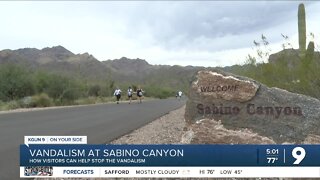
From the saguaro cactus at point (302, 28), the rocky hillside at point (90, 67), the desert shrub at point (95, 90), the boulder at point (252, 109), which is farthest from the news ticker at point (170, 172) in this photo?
the rocky hillside at point (90, 67)

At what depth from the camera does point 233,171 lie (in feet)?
21.1

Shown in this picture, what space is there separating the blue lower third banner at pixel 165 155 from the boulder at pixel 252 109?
1.67m

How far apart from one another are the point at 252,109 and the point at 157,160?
287 centimetres

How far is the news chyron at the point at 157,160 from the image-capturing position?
620cm

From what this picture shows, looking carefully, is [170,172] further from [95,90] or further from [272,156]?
[95,90]

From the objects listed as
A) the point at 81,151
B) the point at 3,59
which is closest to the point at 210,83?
the point at 81,151

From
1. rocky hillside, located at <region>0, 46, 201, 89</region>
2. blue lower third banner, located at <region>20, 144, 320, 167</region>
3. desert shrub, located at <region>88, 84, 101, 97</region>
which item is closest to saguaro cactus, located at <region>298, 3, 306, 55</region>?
blue lower third banner, located at <region>20, 144, 320, 167</region>

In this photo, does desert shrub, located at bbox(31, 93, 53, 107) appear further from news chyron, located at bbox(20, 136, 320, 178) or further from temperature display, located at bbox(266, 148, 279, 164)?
temperature display, located at bbox(266, 148, 279, 164)

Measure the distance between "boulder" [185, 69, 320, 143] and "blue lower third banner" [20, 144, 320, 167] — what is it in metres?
1.67

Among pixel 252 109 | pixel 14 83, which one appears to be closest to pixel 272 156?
pixel 252 109

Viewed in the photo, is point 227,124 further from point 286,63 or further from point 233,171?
point 286,63

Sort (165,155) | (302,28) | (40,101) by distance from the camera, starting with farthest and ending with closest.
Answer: (40,101)
(302,28)
(165,155)

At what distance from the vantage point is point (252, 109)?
8500 mm

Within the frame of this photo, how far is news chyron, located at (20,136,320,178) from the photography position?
6.20m
